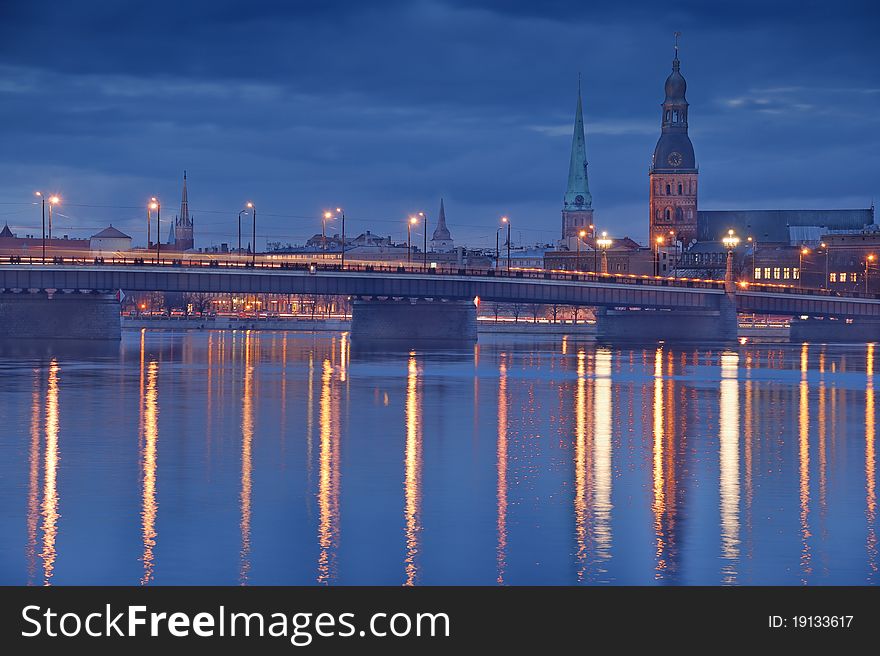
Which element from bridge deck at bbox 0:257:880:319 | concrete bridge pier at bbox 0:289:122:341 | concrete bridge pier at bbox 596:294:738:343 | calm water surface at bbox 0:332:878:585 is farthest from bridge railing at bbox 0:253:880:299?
calm water surface at bbox 0:332:878:585

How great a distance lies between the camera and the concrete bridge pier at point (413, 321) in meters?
138

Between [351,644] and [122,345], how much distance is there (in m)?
106

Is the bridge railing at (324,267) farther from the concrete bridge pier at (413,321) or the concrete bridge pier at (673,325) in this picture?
the concrete bridge pier at (413,321)

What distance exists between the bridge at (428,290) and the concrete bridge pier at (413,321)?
0.10 metres

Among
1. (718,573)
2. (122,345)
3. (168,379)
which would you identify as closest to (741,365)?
(168,379)

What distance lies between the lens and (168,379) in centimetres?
7338

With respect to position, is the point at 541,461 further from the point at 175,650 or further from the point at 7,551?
the point at 175,650

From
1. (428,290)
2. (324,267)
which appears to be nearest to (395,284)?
(428,290)

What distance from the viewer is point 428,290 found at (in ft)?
429

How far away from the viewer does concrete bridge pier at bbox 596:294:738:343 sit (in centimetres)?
14138

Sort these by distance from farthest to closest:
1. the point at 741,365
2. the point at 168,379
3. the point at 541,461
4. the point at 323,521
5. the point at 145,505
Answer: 1. the point at 741,365
2. the point at 168,379
3. the point at 541,461
4. the point at 145,505
5. the point at 323,521

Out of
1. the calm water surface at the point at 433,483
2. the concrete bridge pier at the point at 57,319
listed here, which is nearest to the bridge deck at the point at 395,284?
the concrete bridge pier at the point at 57,319

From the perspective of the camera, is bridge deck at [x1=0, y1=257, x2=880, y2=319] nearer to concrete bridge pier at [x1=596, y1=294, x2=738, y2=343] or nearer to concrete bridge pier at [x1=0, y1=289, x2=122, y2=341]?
concrete bridge pier at [x1=596, y1=294, x2=738, y2=343]

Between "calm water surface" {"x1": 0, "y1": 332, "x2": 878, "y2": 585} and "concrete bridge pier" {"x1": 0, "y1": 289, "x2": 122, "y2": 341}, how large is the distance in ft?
189
